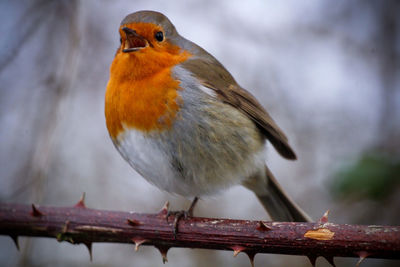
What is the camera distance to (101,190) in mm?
4828

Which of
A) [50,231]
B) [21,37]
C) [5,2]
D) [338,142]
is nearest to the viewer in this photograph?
[50,231]

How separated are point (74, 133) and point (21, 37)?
168 cm

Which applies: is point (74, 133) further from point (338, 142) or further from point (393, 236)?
point (393, 236)

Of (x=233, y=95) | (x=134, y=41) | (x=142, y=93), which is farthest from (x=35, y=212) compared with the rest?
(x=233, y=95)

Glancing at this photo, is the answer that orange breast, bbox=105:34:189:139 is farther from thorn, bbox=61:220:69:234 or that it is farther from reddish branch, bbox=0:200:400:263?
thorn, bbox=61:220:69:234

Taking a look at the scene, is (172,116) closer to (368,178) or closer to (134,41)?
(134,41)

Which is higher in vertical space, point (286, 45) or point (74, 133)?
point (286, 45)

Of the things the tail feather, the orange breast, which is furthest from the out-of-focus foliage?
the orange breast

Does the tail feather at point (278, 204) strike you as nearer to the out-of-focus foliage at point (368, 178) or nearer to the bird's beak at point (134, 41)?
the out-of-focus foliage at point (368, 178)

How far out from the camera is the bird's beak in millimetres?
2720

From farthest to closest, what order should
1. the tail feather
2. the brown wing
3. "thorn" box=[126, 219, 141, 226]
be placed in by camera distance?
the tail feather, the brown wing, "thorn" box=[126, 219, 141, 226]

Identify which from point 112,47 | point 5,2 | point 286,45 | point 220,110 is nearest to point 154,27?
point 220,110

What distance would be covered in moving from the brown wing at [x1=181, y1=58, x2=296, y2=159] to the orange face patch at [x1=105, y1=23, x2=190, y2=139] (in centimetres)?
24

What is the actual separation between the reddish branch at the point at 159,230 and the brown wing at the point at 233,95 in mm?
1052
